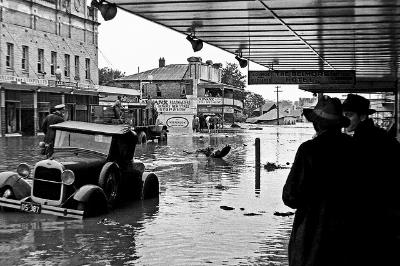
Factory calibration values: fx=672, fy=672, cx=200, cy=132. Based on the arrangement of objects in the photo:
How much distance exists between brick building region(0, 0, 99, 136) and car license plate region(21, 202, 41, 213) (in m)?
34.6

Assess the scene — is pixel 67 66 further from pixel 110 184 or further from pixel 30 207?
pixel 30 207

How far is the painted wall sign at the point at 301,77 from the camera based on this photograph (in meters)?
19.2

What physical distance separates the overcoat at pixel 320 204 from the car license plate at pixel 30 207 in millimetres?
6783

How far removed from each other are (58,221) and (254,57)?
34.3ft

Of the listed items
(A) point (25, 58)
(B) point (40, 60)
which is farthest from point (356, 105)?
(B) point (40, 60)

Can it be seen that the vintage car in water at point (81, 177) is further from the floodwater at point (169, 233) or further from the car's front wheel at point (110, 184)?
the floodwater at point (169, 233)

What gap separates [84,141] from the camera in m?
12.1

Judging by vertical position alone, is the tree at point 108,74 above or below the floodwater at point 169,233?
above

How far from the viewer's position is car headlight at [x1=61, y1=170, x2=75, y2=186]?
10656 mm

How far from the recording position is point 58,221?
35.3 ft

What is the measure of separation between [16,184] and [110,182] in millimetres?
1628

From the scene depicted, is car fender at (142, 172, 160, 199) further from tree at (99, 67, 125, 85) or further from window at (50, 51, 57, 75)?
tree at (99, 67, 125, 85)

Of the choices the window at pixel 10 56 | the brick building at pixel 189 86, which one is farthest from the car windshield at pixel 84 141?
the brick building at pixel 189 86

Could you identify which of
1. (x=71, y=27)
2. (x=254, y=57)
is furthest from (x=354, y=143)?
(x=71, y=27)
